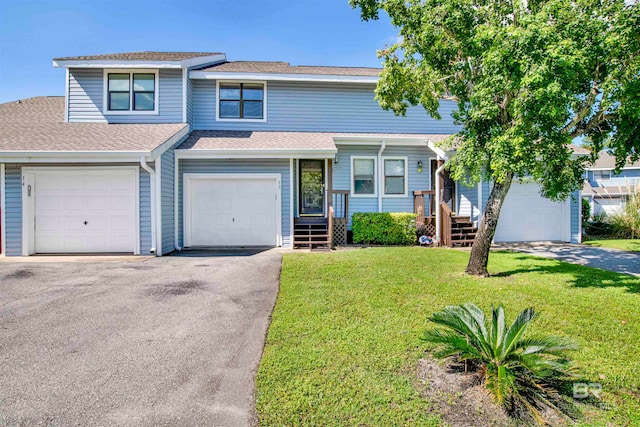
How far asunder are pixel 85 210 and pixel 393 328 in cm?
914

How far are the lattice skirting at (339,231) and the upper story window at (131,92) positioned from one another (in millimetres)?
7127

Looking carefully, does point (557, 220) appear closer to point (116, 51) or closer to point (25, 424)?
point (25, 424)

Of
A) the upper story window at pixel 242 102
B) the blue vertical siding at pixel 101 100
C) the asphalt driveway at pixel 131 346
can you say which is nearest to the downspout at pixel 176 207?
the blue vertical siding at pixel 101 100

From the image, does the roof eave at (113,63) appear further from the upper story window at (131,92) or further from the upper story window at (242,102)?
the upper story window at (242,102)

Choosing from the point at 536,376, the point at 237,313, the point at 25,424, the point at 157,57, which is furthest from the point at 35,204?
the point at 536,376

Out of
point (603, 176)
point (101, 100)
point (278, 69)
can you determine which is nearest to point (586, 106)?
point (278, 69)

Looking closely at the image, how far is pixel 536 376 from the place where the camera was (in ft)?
8.75

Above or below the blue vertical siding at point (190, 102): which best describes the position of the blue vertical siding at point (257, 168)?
below

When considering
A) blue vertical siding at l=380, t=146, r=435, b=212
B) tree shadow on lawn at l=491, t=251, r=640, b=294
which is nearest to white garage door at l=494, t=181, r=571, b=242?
blue vertical siding at l=380, t=146, r=435, b=212

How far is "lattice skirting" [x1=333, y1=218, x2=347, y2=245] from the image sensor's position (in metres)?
10.6

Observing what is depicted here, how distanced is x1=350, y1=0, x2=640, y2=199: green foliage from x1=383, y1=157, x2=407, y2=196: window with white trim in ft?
15.0

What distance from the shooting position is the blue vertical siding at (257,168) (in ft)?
34.7

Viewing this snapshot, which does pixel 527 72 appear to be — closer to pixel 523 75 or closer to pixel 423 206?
pixel 523 75

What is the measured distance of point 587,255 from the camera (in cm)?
929
